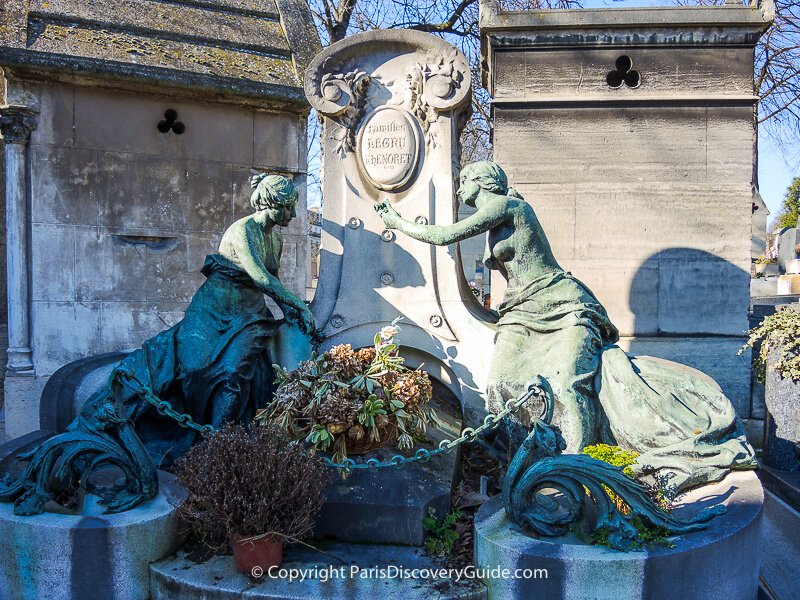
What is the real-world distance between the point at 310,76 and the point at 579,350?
2819 millimetres

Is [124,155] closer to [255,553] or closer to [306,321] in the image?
[306,321]

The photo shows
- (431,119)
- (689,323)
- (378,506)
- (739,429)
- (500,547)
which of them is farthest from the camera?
(689,323)

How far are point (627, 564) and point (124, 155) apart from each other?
21.4 ft

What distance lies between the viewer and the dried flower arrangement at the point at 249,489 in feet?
9.98

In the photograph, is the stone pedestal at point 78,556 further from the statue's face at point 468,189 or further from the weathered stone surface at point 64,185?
the weathered stone surface at point 64,185

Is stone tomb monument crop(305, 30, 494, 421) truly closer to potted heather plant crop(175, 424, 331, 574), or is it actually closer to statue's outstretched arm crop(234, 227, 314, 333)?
statue's outstretched arm crop(234, 227, 314, 333)

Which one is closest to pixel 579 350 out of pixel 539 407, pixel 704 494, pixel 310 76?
pixel 539 407

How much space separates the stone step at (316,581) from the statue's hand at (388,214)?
7.33 ft

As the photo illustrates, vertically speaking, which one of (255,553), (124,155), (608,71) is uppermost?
(608,71)

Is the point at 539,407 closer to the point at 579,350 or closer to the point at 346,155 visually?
the point at 579,350

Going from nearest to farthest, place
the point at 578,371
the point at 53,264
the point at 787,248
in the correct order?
1. the point at 578,371
2. the point at 53,264
3. the point at 787,248

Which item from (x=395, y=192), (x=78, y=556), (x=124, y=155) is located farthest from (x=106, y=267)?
(x=78, y=556)

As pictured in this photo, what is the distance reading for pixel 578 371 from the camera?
13.1 feet

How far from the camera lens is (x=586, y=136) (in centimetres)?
686
